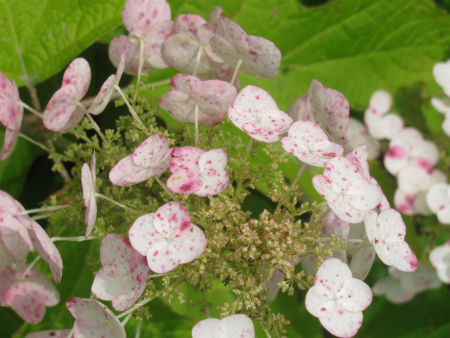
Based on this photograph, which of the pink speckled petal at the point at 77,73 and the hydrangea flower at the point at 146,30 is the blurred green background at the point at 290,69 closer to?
the hydrangea flower at the point at 146,30

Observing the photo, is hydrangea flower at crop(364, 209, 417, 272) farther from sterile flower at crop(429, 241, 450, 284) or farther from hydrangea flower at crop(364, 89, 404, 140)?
hydrangea flower at crop(364, 89, 404, 140)

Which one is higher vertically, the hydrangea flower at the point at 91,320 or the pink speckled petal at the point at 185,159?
the pink speckled petal at the point at 185,159

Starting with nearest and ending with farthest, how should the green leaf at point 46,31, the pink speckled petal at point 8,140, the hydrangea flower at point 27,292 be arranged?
1. the pink speckled petal at point 8,140
2. the hydrangea flower at point 27,292
3. the green leaf at point 46,31

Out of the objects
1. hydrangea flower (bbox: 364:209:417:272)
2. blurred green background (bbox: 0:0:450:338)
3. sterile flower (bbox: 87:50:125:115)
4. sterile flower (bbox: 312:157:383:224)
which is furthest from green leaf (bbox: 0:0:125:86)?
hydrangea flower (bbox: 364:209:417:272)

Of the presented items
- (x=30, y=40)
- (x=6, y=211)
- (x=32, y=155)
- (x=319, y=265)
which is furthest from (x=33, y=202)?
(x=319, y=265)

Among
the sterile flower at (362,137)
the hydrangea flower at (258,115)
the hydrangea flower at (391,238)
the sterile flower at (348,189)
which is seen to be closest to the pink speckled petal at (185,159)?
the hydrangea flower at (258,115)

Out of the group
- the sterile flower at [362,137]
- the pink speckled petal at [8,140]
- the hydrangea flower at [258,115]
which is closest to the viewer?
the hydrangea flower at [258,115]

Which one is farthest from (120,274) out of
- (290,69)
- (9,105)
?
(290,69)
